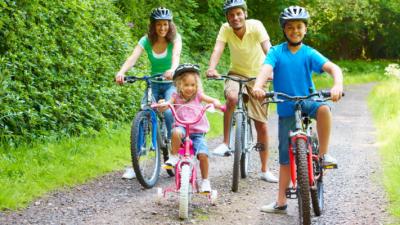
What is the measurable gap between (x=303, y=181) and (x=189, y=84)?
1.69 metres

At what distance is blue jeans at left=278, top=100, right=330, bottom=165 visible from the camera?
5309 mm

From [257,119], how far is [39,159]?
272cm

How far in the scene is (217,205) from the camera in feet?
20.0

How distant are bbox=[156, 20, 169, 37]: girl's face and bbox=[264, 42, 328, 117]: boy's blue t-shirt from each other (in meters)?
1.82

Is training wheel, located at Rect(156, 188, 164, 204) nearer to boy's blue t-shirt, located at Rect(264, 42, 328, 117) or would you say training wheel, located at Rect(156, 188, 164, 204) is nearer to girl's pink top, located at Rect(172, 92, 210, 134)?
girl's pink top, located at Rect(172, 92, 210, 134)

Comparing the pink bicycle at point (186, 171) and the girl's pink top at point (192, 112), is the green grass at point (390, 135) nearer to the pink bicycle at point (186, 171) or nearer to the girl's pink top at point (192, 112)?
the pink bicycle at point (186, 171)

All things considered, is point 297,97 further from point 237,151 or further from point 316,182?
point 237,151

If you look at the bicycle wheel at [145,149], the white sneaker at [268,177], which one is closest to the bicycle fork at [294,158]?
the bicycle wheel at [145,149]

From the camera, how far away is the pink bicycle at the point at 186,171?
5441mm

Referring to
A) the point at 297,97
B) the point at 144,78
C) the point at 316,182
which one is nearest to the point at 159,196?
the point at 144,78

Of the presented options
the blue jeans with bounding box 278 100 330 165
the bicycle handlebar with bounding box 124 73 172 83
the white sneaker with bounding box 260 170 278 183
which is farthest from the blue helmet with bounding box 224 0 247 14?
the white sneaker with bounding box 260 170 278 183

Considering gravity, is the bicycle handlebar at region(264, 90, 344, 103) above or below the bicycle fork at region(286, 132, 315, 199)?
above

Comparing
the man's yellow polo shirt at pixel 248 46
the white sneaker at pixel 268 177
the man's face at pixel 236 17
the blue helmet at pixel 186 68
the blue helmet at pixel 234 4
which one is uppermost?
the blue helmet at pixel 234 4

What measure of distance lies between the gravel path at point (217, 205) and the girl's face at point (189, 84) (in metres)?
1.15
